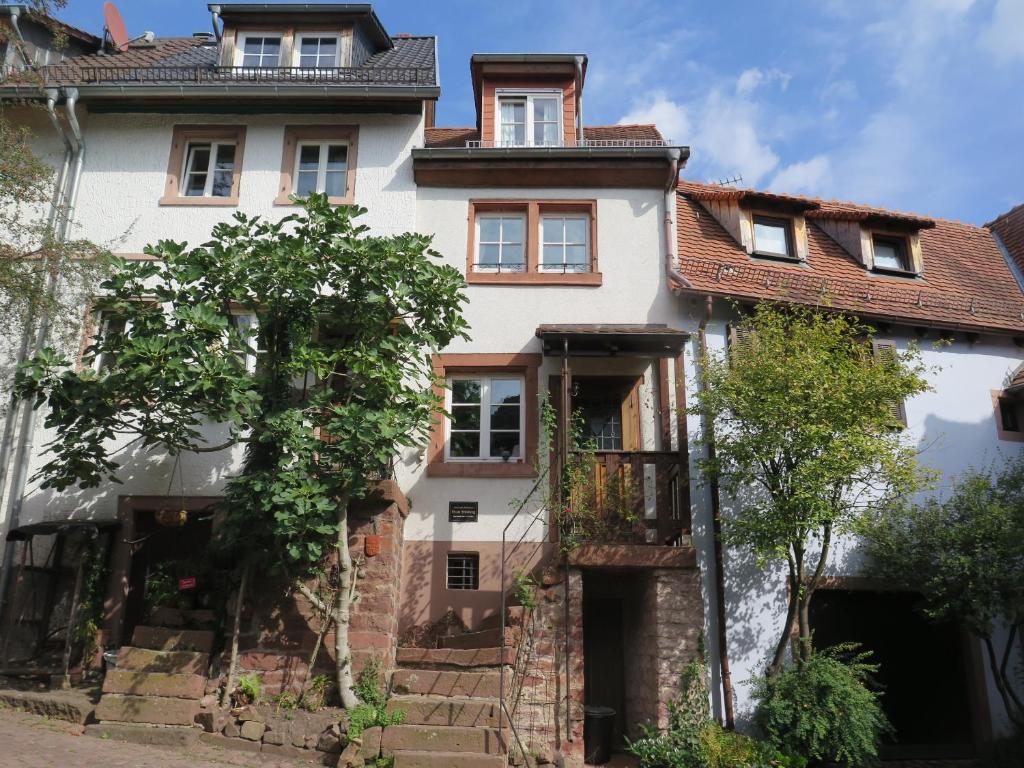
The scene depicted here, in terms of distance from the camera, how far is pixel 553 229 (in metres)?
12.6

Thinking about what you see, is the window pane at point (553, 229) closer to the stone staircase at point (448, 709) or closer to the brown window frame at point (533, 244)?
the brown window frame at point (533, 244)

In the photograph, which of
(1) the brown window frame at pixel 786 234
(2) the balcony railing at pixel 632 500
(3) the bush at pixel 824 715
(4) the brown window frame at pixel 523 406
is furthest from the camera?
(1) the brown window frame at pixel 786 234

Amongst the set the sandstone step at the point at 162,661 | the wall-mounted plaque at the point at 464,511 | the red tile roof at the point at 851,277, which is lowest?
the sandstone step at the point at 162,661

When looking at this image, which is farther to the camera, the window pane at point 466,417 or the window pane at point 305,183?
the window pane at point 305,183

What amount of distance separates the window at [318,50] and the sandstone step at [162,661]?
9.43 m

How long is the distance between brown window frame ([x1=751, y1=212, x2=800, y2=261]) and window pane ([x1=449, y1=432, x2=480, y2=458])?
553 cm

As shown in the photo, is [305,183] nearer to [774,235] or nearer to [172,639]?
[172,639]

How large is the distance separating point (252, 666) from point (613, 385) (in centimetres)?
607

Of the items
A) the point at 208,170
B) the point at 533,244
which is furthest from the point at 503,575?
the point at 208,170

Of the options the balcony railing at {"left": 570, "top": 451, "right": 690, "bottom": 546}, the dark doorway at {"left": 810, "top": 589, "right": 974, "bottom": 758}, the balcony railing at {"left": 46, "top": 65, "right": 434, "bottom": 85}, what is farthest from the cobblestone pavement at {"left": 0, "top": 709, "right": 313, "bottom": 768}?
the balcony railing at {"left": 46, "top": 65, "right": 434, "bottom": 85}

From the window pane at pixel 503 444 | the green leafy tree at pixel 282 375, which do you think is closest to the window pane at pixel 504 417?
the window pane at pixel 503 444

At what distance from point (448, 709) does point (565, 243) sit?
6974 millimetres

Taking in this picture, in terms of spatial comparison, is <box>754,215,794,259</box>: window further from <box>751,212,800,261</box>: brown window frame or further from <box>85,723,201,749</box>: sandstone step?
<box>85,723,201,749</box>: sandstone step

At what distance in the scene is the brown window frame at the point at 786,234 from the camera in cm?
1309
